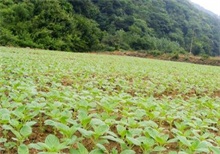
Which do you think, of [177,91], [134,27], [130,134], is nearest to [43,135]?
[130,134]

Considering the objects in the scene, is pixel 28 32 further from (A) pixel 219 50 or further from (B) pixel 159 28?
(A) pixel 219 50

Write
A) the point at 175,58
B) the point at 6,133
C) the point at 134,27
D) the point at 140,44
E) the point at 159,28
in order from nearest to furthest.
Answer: the point at 6,133 → the point at 175,58 → the point at 140,44 → the point at 134,27 → the point at 159,28

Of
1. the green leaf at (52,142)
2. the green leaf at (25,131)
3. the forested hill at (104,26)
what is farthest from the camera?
the forested hill at (104,26)

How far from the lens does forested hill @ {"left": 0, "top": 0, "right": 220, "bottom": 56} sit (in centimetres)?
2984

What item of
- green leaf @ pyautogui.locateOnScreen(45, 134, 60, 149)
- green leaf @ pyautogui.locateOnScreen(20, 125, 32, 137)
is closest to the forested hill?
green leaf @ pyautogui.locateOnScreen(20, 125, 32, 137)

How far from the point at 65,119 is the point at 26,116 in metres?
0.32

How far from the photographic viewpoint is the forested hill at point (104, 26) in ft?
A: 97.9

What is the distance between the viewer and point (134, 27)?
1674 inches

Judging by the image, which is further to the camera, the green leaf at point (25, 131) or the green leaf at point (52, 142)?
the green leaf at point (25, 131)

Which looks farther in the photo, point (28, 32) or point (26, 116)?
point (28, 32)

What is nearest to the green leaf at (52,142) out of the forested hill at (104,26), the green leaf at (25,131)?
the green leaf at (25,131)

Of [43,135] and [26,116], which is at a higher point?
[26,116]

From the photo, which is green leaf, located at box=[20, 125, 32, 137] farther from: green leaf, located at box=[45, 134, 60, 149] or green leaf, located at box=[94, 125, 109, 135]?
green leaf, located at box=[94, 125, 109, 135]

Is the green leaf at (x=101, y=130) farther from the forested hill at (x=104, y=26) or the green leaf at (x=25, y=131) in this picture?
the forested hill at (x=104, y=26)
